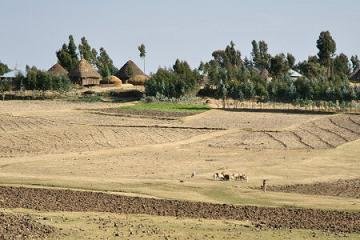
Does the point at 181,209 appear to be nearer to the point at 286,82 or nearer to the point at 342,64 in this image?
the point at 286,82

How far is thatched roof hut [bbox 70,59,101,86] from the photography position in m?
106

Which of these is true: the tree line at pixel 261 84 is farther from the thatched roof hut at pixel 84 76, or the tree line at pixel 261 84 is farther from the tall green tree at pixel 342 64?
the tall green tree at pixel 342 64

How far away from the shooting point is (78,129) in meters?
48.3

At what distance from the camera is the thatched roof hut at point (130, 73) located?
112 meters

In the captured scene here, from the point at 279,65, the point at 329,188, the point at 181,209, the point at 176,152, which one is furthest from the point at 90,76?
the point at 181,209

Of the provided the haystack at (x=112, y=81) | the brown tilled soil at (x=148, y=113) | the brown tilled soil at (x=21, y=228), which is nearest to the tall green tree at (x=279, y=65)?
the haystack at (x=112, y=81)

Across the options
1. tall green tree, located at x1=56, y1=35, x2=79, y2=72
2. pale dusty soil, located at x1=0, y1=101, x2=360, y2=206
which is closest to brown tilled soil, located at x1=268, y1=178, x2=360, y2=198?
pale dusty soil, located at x1=0, y1=101, x2=360, y2=206

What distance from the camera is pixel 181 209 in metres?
22.7

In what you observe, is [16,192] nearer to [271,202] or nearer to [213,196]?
[213,196]

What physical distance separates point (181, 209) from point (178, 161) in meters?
12.6

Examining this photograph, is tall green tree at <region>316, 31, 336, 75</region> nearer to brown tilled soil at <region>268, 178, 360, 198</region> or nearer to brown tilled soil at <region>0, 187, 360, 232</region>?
brown tilled soil at <region>268, 178, 360, 198</region>

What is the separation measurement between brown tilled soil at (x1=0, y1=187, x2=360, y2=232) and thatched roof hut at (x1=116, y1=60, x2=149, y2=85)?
86269 mm

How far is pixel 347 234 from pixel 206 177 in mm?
11451

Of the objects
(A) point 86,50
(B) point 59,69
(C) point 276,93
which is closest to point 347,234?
(C) point 276,93
